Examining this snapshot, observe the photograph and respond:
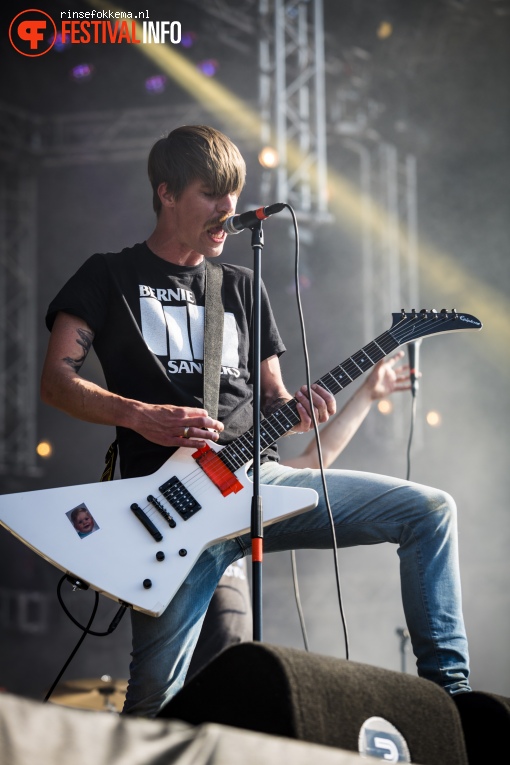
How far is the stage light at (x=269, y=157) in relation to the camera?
19.2ft

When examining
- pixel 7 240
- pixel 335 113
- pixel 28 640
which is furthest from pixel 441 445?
pixel 7 240

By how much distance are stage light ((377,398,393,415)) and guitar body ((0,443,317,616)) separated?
4297 millimetres

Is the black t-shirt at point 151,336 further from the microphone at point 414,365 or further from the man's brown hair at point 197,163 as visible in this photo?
the microphone at point 414,365

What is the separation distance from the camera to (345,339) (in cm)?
704

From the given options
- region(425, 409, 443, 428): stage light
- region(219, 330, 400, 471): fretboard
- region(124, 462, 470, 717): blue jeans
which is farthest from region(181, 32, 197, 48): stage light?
region(124, 462, 470, 717): blue jeans

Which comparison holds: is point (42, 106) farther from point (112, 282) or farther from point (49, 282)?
point (112, 282)

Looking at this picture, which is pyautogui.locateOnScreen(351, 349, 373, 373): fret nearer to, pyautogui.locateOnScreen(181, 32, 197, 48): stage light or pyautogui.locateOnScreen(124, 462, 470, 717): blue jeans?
pyautogui.locateOnScreen(124, 462, 470, 717): blue jeans

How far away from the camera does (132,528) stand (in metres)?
2.46

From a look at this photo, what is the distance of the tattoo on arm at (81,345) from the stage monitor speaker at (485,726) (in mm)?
1575

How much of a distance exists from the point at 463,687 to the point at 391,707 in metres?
0.72

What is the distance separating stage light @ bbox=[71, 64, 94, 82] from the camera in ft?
24.1

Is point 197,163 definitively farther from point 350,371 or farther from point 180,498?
point 180,498

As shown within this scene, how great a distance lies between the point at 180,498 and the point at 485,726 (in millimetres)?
1125

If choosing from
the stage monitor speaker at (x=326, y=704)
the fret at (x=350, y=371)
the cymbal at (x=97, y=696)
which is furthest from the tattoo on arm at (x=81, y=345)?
the cymbal at (x=97, y=696)
